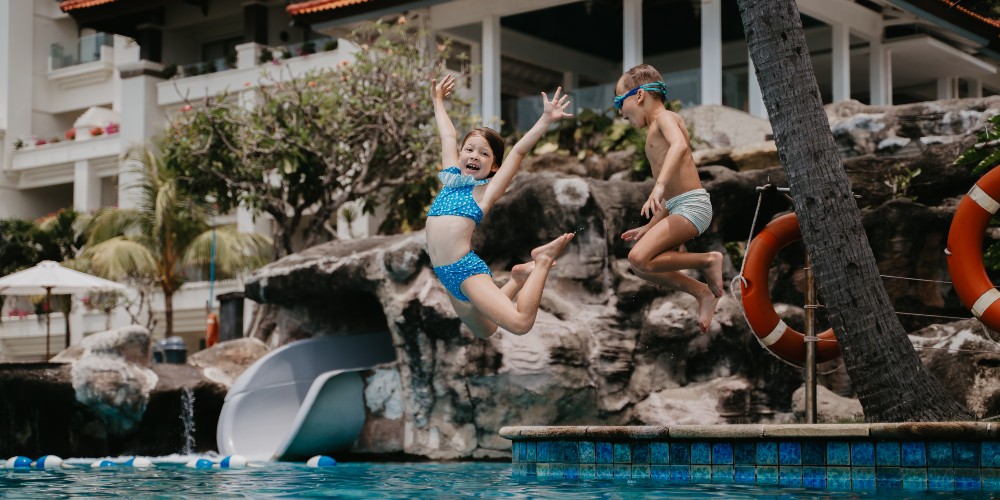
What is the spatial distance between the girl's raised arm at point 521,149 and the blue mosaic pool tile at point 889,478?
3.53m

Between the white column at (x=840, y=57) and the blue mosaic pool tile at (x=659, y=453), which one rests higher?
the white column at (x=840, y=57)

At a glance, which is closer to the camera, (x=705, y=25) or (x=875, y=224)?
(x=875, y=224)

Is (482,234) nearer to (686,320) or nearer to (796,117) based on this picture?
(686,320)

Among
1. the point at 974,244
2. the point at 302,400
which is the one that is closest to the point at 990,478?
the point at 974,244

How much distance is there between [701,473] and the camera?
33.6ft

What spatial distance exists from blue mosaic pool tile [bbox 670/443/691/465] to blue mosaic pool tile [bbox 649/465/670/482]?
0.09 m

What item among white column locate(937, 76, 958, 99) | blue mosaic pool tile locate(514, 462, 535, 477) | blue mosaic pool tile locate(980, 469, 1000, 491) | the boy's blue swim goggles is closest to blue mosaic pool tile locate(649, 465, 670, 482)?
blue mosaic pool tile locate(514, 462, 535, 477)

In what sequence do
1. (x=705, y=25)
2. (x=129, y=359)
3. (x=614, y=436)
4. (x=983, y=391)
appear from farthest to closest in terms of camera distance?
(x=705, y=25), (x=129, y=359), (x=983, y=391), (x=614, y=436)

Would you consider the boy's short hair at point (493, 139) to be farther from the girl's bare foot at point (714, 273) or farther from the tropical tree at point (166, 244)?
the tropical tree at point (166, 244)

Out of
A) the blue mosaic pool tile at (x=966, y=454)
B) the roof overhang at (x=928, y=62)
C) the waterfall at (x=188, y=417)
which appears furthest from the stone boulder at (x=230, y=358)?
the roof overhang at (x=928, y=62)

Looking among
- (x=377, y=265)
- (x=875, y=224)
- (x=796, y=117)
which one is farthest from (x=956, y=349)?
(x=377, y=265)

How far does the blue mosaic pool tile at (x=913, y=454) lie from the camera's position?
9.36m

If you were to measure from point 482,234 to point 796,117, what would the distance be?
649 centimetres

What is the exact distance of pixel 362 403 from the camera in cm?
1734
